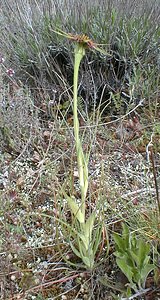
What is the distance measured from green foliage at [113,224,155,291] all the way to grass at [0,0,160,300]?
0.03 meters

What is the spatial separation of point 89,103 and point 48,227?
3.99ft

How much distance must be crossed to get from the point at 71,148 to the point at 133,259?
0.86 m

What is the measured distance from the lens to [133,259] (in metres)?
1.47

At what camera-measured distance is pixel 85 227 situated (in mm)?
1528

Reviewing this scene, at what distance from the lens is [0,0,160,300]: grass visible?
5.28 feet

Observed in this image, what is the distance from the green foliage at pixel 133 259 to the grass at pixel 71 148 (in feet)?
0.11

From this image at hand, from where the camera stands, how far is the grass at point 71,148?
161 centimetres

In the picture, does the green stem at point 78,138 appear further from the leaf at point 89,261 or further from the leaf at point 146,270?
the leaf at point 146,270

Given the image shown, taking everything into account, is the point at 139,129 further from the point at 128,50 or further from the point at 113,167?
the point at 128,50

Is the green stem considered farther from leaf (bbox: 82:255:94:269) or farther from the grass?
leaf (bbox: 82:255:94:269)

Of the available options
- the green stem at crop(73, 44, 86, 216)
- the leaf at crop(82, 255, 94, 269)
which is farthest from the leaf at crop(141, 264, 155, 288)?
the green stem at crop(73, 44, 86, 216)

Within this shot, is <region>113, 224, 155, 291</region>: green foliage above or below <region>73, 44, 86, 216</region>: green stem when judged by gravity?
below

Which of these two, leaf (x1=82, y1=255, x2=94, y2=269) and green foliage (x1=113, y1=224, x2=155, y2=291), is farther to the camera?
leaf (x1=82, y1=255, x2=94, y2=269)

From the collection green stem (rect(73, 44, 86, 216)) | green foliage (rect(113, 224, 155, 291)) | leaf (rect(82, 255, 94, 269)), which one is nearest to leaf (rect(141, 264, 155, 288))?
green foliage (rect(113, 224, 155, 291))
